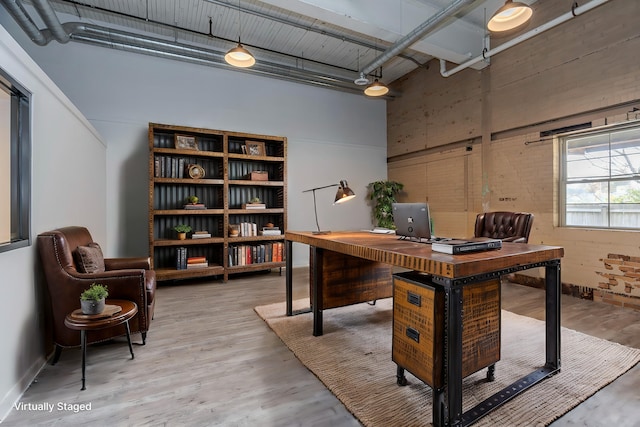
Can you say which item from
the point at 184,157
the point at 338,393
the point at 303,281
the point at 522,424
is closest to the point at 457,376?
the point at 522,424

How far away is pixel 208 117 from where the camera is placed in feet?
16.5

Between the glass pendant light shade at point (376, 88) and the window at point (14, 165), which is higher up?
the glass pendant light shade at point (376, 88)

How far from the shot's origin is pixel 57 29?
143 inches

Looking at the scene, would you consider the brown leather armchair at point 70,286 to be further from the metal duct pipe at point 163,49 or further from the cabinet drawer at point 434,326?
the metal duct pipe at point 163,49

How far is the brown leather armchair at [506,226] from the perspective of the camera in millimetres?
3525

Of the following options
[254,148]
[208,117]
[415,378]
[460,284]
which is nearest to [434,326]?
[460,284]

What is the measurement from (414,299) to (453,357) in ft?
1.08

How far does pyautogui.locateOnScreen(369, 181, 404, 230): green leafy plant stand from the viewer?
612cm

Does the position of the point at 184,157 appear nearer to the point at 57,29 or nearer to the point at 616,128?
the point at 57,29

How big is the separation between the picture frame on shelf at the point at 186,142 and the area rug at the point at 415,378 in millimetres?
2861

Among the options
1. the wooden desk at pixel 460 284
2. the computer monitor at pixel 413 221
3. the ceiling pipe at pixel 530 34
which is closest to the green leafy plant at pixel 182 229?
the wooden desk at pixel 460 284

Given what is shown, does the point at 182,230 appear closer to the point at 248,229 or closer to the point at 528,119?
the point at 248,229

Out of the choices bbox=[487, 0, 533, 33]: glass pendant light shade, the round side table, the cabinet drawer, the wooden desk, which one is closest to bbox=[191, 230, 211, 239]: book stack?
the round side table

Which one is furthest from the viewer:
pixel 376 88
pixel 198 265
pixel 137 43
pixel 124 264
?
pixel 198 265
